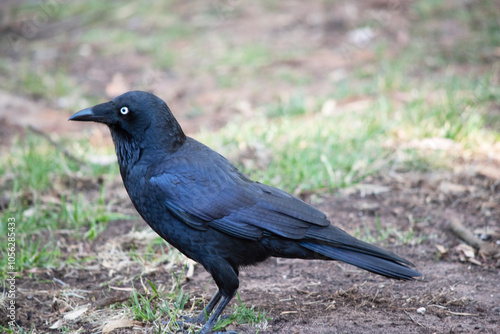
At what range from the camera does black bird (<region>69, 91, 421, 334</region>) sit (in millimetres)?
3094

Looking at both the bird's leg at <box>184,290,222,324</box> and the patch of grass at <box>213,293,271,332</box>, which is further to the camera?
the bird's leg at <box>184,290,222,324</box>

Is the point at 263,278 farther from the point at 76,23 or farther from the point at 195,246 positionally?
the point at 76,23

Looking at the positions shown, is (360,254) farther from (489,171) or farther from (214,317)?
(489,171)

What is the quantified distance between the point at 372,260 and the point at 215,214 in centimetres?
94

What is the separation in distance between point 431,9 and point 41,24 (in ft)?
28.6

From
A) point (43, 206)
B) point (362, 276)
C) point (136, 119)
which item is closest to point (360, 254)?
point (362, 276)

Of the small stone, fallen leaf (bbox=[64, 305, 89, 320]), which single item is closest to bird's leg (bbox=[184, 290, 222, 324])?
fallen leaf (bbox=[64, 305, 89, 320])

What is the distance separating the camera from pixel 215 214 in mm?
3121

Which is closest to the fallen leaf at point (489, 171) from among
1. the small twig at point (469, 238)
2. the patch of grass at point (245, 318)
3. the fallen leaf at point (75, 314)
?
the small twig at point (469, 238)

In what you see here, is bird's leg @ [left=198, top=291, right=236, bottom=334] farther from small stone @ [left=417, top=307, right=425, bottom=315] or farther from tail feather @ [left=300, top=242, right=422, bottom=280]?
small stone @ [left=417, top=307, right=425, bottom=315]

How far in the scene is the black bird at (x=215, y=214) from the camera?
122 inches

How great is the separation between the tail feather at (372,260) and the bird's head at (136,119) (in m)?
1.09

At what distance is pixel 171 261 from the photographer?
12.7ft

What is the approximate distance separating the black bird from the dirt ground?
32cm
